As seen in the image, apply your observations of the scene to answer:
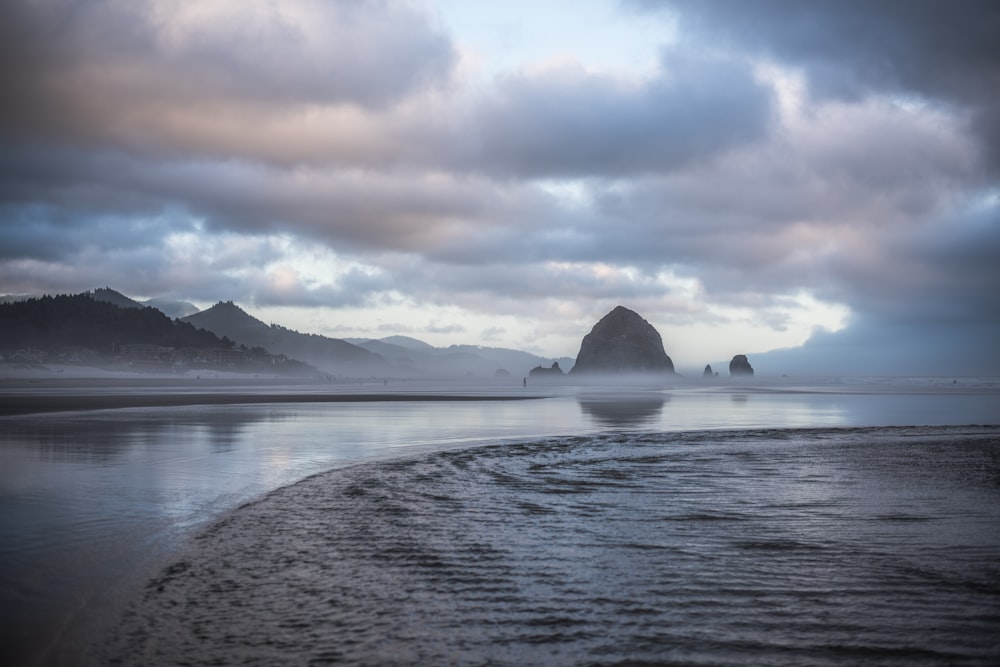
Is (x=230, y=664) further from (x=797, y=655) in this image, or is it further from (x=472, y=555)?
(x=797, y=655)

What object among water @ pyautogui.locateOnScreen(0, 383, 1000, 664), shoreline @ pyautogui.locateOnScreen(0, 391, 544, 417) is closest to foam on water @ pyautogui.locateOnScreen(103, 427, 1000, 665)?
water @ pyautogui.locateOnScreen(0, 383, 1000, 664)

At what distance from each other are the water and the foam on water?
4 centimetres

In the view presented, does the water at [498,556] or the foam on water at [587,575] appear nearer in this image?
the foam on water at [587,575]

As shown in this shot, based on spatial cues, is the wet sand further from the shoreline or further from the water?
the water

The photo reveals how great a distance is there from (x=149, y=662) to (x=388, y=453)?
15284 millimetres

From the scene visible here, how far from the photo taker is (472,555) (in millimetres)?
9102

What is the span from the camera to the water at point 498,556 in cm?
608

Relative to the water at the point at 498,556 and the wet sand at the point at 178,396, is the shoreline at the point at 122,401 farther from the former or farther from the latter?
the water at the point at 498,556

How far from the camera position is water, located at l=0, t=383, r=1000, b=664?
608 cm

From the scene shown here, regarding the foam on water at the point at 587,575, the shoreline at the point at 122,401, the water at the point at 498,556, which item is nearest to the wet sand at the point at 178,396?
the shoreline at the point at 122,401

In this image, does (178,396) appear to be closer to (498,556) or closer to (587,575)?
(498,556)

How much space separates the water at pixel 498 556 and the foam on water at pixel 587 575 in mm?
37

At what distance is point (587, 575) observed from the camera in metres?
8.10

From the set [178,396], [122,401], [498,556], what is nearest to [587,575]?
[498,556]
